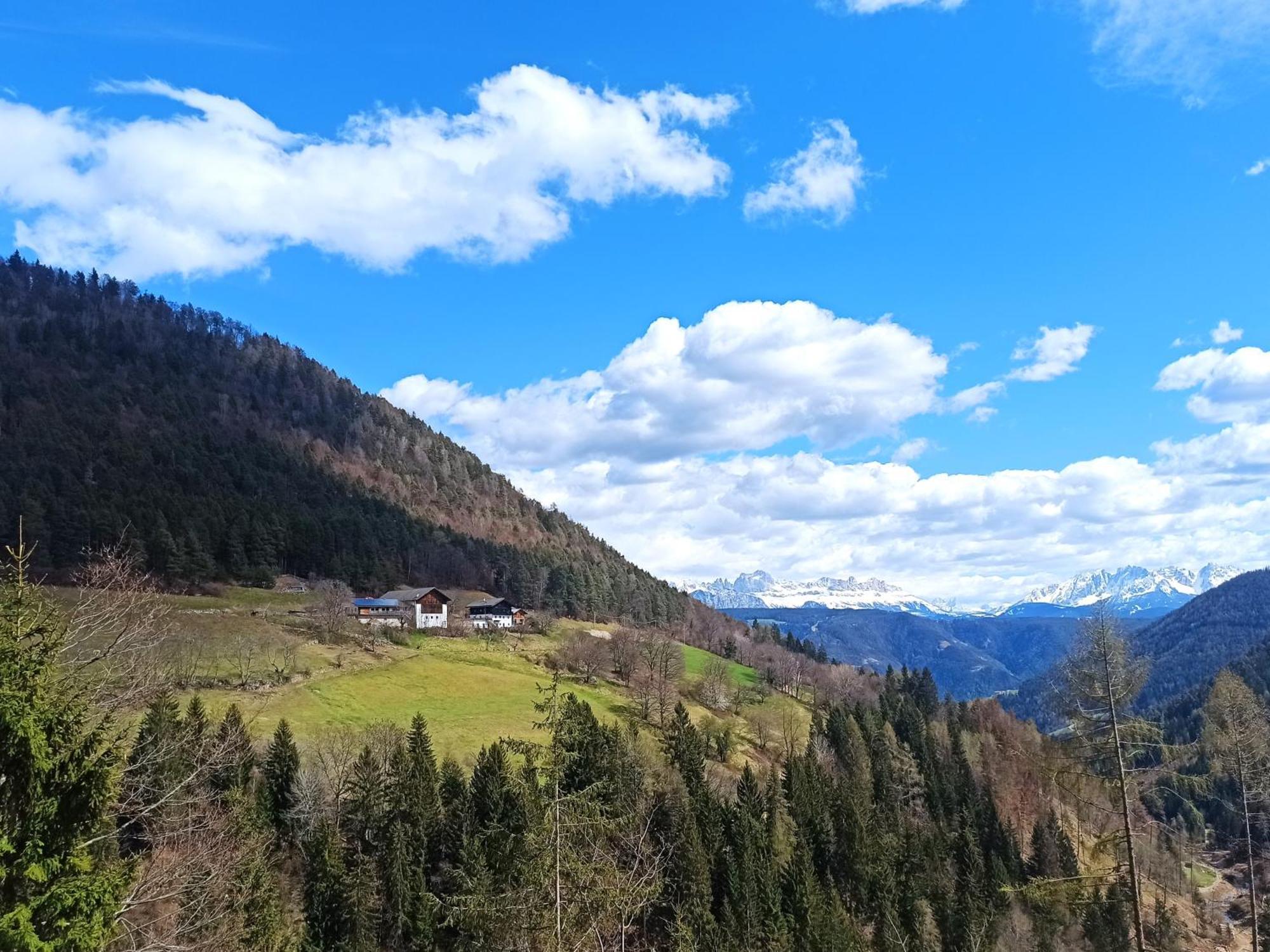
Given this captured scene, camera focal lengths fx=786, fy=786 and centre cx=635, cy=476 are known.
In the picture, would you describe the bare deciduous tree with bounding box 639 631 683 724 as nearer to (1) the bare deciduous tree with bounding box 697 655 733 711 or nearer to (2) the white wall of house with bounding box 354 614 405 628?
(1) the bare deciduous tree with bounding box 697 655 733 711

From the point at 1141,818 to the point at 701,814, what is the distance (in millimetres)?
52967

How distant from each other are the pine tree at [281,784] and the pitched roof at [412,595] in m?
83.8

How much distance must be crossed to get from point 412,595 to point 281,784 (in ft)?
286


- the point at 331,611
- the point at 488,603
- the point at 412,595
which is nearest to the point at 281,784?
the point at 331,611

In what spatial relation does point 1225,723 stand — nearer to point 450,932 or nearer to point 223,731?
point 450,932

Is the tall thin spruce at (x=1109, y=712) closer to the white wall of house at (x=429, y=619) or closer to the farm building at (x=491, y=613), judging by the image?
the white wall of house at (x=429, y=619)

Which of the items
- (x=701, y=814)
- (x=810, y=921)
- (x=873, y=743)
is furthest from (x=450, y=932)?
(x=873, y=743)

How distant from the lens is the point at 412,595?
5595 inches

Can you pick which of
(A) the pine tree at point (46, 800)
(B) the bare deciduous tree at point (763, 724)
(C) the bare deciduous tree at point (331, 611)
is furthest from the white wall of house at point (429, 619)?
(A) the pine tree at point (46, 800)

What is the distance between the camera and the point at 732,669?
15962 centimetres

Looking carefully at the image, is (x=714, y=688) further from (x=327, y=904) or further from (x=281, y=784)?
(x=327, y=904)

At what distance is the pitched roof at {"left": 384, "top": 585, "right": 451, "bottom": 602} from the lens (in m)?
140

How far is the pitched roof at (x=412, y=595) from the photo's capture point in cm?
14038

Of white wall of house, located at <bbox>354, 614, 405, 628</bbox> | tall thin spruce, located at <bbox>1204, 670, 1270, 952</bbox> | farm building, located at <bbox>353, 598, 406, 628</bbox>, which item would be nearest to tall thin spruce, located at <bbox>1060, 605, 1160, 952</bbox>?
tall thin spruce, located at <bbox>1204, 670, 1270, 952</bbox>
